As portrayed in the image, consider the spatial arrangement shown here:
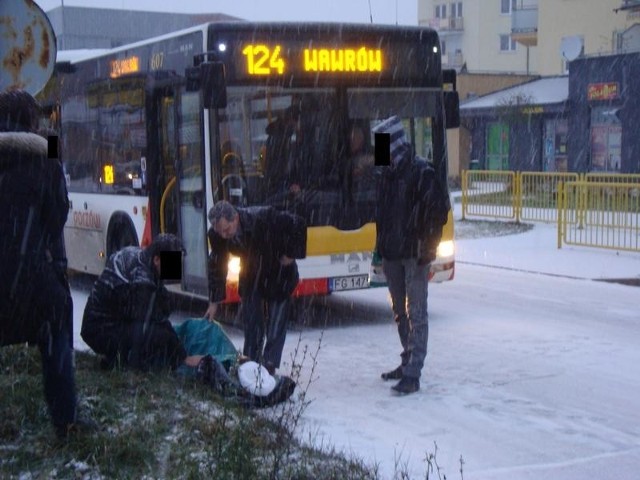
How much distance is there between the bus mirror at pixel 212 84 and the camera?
10.3 m

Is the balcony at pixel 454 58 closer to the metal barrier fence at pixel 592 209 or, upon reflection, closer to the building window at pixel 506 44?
the building window at pixel 506 44

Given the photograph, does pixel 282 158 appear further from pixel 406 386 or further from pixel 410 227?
pixel 406 386

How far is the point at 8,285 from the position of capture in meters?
5.79

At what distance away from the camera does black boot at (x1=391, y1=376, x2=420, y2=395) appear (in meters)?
8.23

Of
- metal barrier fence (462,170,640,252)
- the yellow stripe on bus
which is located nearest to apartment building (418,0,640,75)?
metal barrier fence (462,170,640,252)

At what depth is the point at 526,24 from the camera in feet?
187

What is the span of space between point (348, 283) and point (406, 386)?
326cm

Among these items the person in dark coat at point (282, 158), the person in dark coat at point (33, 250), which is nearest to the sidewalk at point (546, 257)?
the person in dark coat at point (282, 158)

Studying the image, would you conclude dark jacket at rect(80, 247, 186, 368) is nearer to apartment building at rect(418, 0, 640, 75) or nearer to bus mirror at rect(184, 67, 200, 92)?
bus mirror at rect(184, 67, 200, 92)

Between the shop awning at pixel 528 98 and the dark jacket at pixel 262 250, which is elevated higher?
the shop awning at pixel 528 98

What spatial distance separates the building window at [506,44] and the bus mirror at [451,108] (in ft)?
213

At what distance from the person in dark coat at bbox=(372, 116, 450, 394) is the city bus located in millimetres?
2285

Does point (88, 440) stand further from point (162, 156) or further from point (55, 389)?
point (162, 156)

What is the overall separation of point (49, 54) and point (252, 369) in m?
2.57
